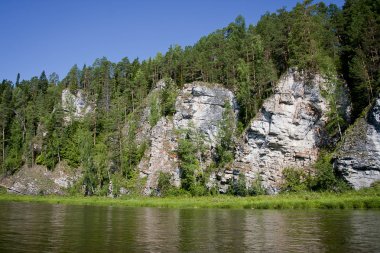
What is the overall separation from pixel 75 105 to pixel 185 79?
41.9 metres

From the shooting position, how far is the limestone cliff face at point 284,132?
229ft

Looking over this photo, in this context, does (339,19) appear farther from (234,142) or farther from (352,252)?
(352,252)

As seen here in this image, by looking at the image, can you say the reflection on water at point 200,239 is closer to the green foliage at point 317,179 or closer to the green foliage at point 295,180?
the green foliage at point 317,179

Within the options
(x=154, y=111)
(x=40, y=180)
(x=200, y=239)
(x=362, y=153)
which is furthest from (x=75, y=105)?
(x=200, y=239)

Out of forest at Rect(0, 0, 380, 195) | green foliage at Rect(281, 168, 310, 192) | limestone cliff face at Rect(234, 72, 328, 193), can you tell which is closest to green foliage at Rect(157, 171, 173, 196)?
forest at Rect(0, 0, 380, 195)

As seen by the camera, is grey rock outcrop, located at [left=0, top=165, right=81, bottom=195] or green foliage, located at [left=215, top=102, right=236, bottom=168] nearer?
green foliage, located at [left=215, top=102, right=236, bottom=168]

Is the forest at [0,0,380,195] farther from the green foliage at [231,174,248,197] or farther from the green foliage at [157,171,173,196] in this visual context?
the green foliage at [231,174,248,197]

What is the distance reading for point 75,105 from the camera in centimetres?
11669

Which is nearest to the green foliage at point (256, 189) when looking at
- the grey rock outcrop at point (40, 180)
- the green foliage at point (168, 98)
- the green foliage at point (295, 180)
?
the green foliage at point (295, 180)

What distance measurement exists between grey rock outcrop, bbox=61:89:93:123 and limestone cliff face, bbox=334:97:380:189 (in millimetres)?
79128

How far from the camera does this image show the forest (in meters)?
72.4

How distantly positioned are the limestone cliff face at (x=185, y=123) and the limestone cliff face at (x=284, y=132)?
1183 cm

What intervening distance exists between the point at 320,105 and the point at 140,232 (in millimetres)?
57671

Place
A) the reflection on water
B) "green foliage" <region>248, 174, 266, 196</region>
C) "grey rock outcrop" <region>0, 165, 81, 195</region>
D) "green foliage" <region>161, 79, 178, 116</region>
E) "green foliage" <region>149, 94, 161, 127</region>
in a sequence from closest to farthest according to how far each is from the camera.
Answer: the reflection on water, "green foliage" <region>248, 174, 266, 196</region>, "grey rock outcrop" <region>0, 165, 81, 195</region>, "green foliage" <region>161, 79, 178, 116</region>, "green foliage" <region>149, 94, 161, 127</region>
